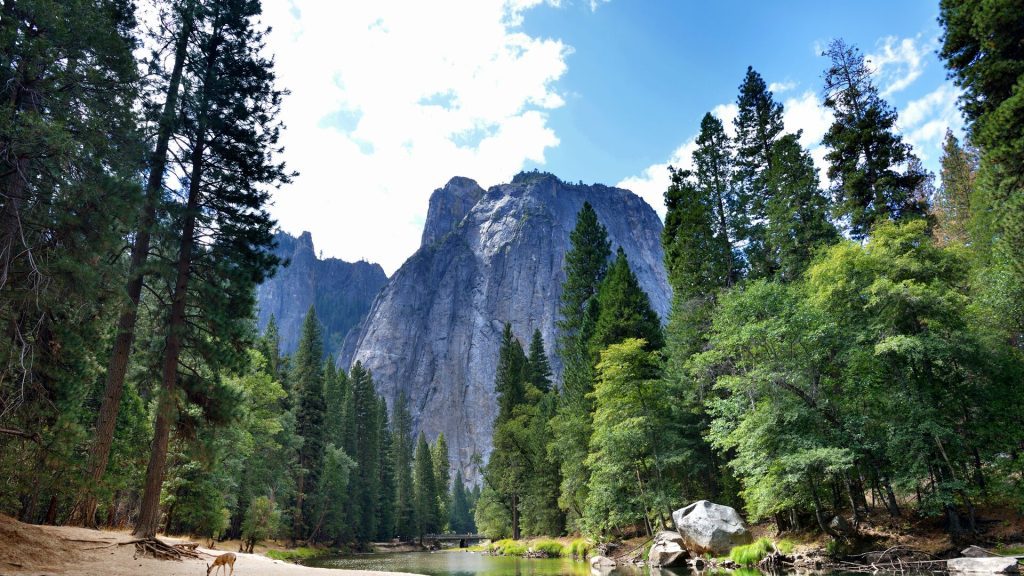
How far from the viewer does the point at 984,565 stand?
13250 mm

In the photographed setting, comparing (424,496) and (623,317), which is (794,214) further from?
(424,496)

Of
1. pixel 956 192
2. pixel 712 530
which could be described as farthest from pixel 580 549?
pixel 956 192

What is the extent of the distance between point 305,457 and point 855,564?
3849cm

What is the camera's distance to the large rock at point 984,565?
41.0ft

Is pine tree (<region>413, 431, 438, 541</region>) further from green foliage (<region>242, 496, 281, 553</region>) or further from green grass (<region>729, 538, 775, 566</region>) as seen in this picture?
green grass (<region>729, 538, 775, 566</region>)

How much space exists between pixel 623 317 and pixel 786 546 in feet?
49.3

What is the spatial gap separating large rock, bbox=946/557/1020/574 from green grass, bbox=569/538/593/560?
20443 mm

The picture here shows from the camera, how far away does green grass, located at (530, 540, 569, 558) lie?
34688mm

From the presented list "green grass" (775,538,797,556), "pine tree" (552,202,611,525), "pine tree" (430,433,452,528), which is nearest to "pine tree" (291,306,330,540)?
"pine tree" (552,202,611,525)

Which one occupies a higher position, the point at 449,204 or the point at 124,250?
the point at 449,204

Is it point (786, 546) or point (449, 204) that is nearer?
point (786, 546)

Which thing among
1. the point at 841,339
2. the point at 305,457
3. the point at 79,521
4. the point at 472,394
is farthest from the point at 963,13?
the point at 472,394

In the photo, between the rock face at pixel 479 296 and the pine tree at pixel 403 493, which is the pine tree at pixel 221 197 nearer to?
the pine tree at pixel 403 493

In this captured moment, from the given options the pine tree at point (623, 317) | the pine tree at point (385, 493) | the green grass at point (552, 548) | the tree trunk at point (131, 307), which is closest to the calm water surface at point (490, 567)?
the green grass at point (552, 548)
